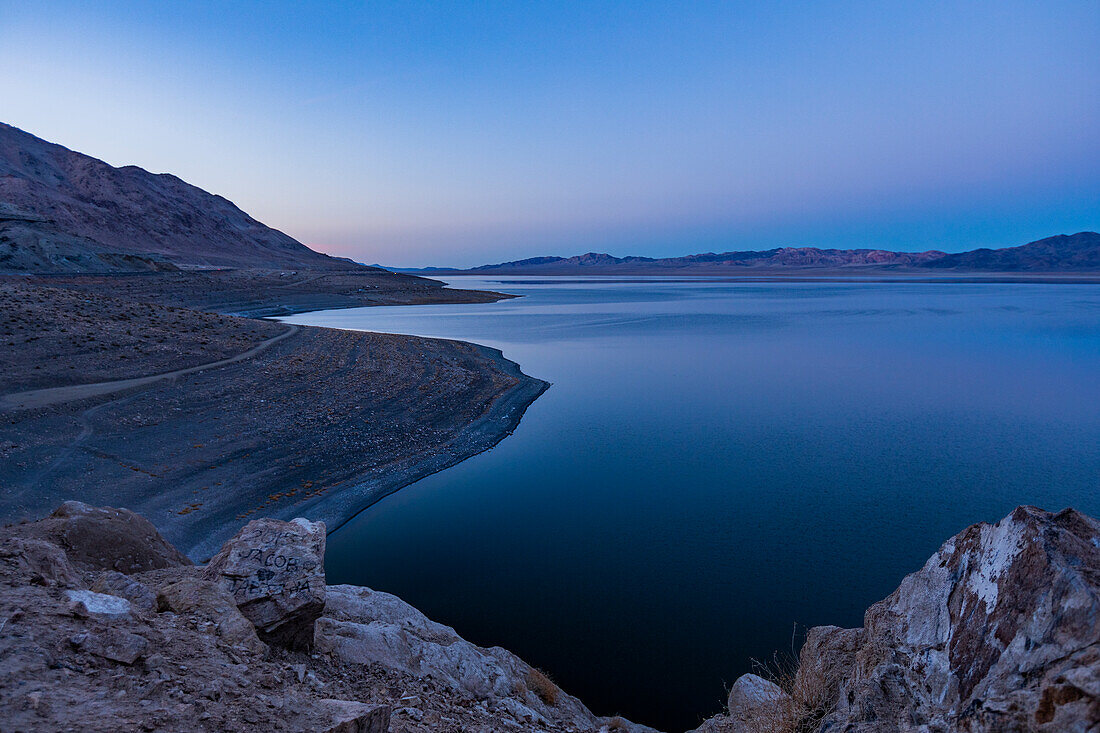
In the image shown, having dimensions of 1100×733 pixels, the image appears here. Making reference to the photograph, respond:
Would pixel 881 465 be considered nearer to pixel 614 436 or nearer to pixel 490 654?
pixel 614 436

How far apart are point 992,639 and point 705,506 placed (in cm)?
838

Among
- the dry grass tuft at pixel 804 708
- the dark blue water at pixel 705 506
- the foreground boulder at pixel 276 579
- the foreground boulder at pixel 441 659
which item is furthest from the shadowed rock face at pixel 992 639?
the foreground boulder at pixel 276 579

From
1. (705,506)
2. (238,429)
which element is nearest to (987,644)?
(705,506)

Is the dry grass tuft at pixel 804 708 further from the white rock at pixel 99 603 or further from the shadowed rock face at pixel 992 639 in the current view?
the white rock at pixel 99 603

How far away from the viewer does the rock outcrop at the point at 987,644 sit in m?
2.54

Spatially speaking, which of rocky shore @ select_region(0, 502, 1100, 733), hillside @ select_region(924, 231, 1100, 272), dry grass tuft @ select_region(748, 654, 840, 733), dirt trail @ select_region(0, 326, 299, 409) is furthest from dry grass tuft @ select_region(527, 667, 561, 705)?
hillside @ select_region(924, 231, 1100, 272)

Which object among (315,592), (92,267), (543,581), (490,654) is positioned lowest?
(543,581)

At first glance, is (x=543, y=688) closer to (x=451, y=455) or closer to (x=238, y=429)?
(x=451, y=455)

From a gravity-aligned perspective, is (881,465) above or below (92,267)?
below

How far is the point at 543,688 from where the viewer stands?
5.93m

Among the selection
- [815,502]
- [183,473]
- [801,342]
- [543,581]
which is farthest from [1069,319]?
[183,473]

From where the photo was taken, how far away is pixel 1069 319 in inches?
1629

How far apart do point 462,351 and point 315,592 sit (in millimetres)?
22221

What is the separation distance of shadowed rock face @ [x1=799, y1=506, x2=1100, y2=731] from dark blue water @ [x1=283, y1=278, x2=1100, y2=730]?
11.0 ft
